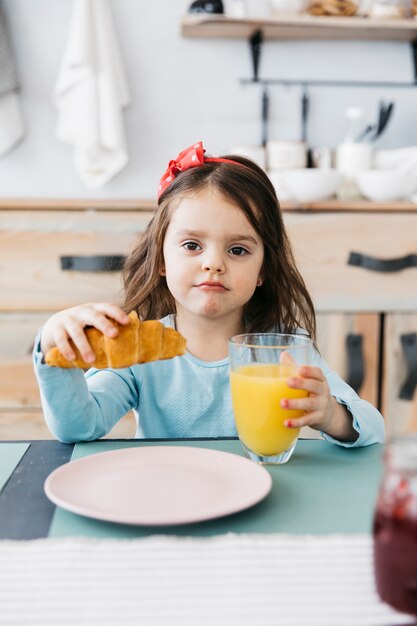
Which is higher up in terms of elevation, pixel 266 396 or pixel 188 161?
pixel 188 161

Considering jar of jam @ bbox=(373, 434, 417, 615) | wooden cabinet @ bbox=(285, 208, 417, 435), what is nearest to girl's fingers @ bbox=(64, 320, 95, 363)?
jar of jam @ bbox=(373, 434, 417, 615)

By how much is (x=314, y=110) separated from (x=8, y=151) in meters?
1.17

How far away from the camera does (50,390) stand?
94cm

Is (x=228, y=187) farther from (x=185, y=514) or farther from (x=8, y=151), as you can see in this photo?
(x=8, y=151)

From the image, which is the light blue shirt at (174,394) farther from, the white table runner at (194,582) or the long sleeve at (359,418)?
the white table runner at (194,582)

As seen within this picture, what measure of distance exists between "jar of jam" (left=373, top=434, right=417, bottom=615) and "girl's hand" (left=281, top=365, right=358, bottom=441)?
0.33m

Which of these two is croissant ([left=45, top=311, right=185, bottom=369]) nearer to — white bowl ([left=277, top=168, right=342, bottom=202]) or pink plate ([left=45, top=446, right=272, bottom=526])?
pink plate ([left=45, top=446, right=272, bottom=526])

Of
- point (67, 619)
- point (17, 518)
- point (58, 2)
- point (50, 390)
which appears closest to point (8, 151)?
point (58, 2)

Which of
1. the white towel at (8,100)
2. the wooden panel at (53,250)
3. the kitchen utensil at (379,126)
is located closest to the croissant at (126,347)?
the wooden panel at (53,250)

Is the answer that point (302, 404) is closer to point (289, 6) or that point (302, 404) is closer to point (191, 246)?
point (191, 246)

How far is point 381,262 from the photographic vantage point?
7.06ft

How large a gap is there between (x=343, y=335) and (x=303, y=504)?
157 cm

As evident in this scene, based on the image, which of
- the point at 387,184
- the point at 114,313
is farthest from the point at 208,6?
the point at 114,313

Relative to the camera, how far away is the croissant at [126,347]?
0.82m
